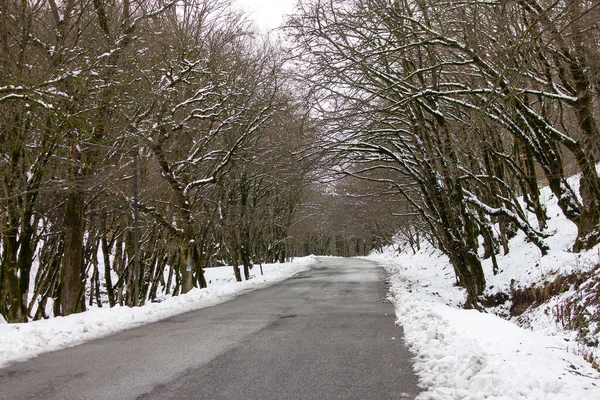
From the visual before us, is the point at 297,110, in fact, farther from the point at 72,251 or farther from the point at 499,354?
the point at 499,354

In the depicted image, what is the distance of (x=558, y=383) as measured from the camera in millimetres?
4176

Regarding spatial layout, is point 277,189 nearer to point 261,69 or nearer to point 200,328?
point 261,69

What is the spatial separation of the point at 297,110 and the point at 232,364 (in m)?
12.6

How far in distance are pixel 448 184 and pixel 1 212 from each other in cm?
1262

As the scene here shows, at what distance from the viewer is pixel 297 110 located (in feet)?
57.4

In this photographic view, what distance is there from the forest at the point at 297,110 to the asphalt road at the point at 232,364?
3324 mm

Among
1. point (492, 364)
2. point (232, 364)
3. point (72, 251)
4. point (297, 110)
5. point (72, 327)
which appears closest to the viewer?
point (492, 364)

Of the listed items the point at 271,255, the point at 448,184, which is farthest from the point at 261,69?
the point at 271,255

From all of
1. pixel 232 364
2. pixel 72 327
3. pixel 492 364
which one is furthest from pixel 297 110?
pixel 492 364

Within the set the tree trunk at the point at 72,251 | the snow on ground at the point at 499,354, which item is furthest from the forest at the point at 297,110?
the snow on ground at the point at 499,354

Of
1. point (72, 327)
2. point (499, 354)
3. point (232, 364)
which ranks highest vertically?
point (72, 327)

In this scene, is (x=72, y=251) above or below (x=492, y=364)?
above

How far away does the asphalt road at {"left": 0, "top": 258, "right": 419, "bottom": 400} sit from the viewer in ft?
16.5

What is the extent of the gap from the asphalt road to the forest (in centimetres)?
332
